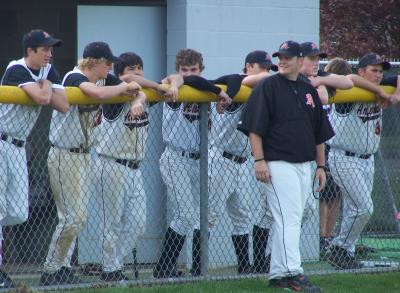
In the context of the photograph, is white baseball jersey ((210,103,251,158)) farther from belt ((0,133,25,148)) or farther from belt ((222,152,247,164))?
belt ((0,133,25,148))

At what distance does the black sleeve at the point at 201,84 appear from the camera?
845 centimetres

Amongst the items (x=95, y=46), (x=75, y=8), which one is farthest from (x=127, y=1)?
(x=95, y=46)

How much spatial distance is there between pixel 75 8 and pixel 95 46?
237 centimetres

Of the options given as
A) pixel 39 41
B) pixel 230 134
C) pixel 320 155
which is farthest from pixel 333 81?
pixel 39 41

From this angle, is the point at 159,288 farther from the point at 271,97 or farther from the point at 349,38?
the point at 349,38

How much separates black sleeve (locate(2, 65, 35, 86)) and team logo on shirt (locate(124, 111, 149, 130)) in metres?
0.92

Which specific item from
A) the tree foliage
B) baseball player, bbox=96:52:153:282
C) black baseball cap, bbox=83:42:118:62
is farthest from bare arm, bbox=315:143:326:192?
the tree foliage

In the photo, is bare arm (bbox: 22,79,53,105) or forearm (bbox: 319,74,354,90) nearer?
bare arm (bbox: 22,79,53,105)

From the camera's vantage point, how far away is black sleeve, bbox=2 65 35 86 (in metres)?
7.93

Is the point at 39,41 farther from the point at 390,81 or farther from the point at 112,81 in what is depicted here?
the point at 390,81

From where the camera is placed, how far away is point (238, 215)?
9.23m

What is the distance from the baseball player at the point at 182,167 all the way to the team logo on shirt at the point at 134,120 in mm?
411

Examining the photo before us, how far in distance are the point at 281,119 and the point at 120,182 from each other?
4.49 feet

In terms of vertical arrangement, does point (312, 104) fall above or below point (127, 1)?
below
